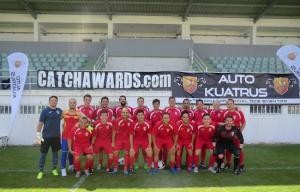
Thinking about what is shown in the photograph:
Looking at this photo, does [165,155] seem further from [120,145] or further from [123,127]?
[123,127]

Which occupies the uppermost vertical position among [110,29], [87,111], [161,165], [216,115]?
[110,29]

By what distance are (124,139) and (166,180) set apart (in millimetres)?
1398

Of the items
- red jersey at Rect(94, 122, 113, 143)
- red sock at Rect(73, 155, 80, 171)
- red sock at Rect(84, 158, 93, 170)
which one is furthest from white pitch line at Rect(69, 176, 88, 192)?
red jersey at Rect(94, 122, 113, 143)

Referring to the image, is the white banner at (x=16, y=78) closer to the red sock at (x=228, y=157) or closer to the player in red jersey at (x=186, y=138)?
the player in red jersey at (x=186, y=138)

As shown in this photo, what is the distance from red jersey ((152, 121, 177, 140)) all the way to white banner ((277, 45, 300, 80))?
5.36 meters

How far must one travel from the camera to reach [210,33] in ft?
85.4

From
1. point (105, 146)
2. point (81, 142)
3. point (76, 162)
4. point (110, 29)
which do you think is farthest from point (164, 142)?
point (110, 29)

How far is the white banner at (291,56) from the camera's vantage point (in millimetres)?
12794

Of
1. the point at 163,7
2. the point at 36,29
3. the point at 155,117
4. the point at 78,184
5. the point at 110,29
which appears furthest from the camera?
the point at 36,29

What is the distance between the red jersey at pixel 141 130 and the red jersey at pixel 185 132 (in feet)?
2.30

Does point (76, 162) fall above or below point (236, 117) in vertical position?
below

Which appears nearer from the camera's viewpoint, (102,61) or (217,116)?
(217,116)

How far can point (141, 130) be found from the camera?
9.06 m

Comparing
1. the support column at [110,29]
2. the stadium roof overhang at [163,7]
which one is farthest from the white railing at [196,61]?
the support column at [110,29]
